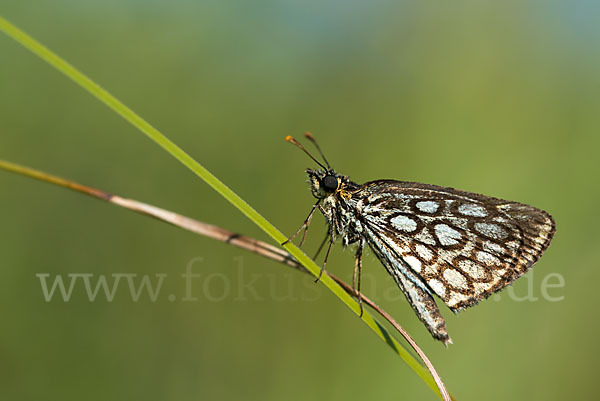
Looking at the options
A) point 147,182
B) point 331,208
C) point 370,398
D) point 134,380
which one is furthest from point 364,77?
point 134,380

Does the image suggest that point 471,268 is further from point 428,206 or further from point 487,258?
point 428,206

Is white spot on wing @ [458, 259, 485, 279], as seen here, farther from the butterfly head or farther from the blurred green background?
the blurred green background

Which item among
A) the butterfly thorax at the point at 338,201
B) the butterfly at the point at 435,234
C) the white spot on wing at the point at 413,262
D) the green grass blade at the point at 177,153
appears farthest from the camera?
the butterfly thorax at the point at 338,201

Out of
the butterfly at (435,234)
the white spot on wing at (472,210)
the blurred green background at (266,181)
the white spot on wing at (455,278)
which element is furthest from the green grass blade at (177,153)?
the blurred green background at (266,181)

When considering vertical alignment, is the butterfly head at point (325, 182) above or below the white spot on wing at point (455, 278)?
above

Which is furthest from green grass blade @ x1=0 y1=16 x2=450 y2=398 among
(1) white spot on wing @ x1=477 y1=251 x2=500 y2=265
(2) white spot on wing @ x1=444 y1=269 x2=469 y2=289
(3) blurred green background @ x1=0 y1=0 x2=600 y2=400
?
(3) blurred green background @ x1=0 y1=0 x2=600 y2=400

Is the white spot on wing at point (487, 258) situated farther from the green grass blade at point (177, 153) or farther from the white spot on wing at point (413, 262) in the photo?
the green grass blade at point (177, 153)

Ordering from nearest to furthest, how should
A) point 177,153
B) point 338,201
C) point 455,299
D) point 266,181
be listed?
1. point 177,153
2. point 455,299
3. point 338,201
4. point 266,181

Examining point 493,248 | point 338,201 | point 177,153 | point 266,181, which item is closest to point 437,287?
point 493,248
